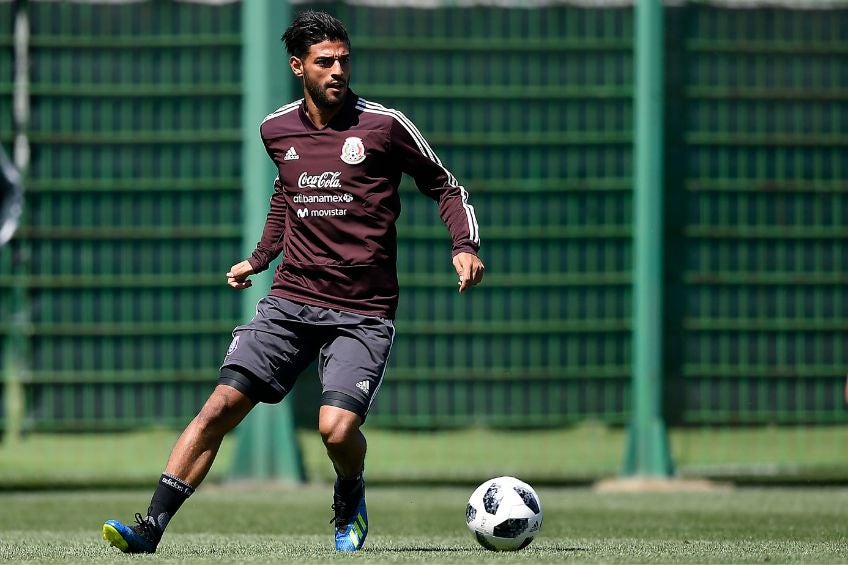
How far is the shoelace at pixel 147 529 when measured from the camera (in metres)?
6.24

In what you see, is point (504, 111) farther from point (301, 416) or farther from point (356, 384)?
point (356, 384)

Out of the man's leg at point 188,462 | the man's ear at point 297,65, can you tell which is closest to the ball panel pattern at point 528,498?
the man's leg at point 188,462

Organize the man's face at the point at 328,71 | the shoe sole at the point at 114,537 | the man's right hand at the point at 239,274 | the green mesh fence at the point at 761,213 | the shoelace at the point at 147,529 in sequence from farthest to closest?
1. the green mesh fence at the point at 761,213
2. the man's right hand at the point at 239,274
3. the man's face at the point at 328,71
4. the shoelace at the point at 147,529
5. the shoe sole at the point at 114,537

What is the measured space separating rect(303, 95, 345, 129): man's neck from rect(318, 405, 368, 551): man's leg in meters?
1.17

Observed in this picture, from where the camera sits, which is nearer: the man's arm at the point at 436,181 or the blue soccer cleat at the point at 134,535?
the blue soccer cleat at the point at 134,535

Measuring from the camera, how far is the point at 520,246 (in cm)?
1209

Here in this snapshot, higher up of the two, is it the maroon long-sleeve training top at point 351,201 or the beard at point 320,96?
the beard at point 320,96

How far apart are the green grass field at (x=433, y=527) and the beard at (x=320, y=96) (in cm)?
179

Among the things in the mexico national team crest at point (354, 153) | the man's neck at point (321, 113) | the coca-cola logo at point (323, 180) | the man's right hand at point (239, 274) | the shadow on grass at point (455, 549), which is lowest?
the shadow on grass at point (455, 549)

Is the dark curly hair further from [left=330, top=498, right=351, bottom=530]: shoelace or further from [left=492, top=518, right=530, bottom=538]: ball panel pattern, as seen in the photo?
[left=492, top=518, right=530, bottom=538]: ball panel pattern

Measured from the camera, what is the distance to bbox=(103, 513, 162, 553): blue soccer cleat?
241 inches

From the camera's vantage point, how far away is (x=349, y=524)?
6.79 meters

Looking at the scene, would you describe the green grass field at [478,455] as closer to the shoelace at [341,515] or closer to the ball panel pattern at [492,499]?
the shoelace at [341,515]

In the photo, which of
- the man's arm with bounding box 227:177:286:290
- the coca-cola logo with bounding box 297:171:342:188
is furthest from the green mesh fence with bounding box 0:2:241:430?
the coca-cola logo with bounding box 297:171:342:188
